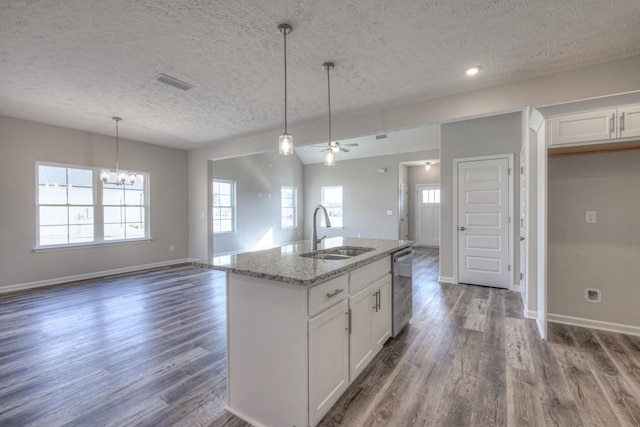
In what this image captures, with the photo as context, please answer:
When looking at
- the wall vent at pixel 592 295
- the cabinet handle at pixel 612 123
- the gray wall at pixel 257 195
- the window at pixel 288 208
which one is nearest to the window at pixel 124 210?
the gray wall at pixel 257 195

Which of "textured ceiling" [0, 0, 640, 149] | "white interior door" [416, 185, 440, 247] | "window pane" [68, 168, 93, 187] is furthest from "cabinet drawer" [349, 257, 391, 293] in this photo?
"white interior door" [416, 185, 440, 247]

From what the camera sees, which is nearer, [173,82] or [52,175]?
[173,82]

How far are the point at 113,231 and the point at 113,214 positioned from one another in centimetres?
33

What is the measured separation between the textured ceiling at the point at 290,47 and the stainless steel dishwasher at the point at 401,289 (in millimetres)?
1917

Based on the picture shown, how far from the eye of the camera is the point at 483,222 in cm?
451

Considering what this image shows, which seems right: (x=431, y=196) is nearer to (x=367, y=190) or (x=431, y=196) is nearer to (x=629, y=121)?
(x=367, y=190)

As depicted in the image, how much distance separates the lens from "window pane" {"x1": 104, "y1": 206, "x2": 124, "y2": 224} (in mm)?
5547

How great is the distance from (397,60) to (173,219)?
586 centimetres

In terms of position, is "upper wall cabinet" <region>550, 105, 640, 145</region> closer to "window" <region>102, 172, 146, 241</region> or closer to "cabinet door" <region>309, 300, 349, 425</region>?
"cabinet door" <region>309, 300, 349, 425</region>

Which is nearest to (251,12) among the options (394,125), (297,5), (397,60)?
(297,5)

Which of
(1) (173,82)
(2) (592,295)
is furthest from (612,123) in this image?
(1) (173,82)

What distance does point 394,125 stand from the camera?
3994mm

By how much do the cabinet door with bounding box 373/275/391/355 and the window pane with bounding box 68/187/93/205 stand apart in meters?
5.58

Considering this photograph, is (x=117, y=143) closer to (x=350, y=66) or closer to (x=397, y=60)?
(x=350, y=66)
